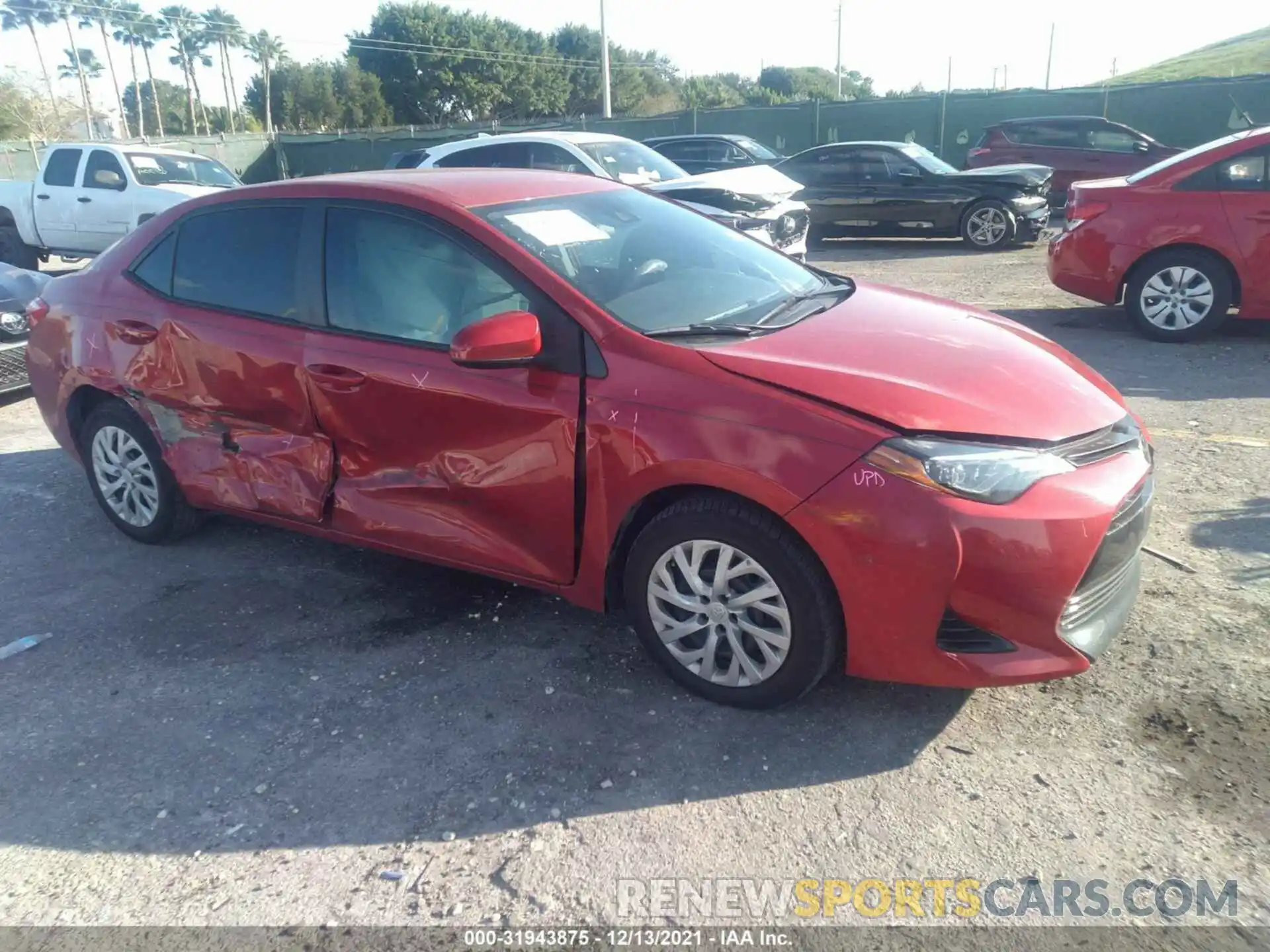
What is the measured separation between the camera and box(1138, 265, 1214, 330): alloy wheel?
796 centimetres

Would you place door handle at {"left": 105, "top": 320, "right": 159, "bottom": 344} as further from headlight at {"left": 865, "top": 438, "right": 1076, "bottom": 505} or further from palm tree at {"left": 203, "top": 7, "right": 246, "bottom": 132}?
palm tree at {"left": 203, "top": 7, "right": 246, "bottom": 132}

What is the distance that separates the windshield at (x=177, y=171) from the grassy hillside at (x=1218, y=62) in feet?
134

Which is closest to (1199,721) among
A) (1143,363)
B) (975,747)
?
(975,747)

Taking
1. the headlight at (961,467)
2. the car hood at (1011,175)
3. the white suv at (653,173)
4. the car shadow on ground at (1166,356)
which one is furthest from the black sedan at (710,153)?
the headlight at (961,467)

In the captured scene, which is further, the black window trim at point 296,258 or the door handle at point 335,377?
the black window trim at point 296,258

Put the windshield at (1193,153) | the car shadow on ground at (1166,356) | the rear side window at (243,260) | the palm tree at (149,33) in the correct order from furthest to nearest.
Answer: the palm tree at (149,33)
the windshield at (1193,153)
the car shadow on ground at (1166,356)
the rear side window at (243,260)

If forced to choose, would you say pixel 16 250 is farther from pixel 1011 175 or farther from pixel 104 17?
pixel 104 17

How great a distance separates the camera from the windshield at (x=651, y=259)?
3.67 meters

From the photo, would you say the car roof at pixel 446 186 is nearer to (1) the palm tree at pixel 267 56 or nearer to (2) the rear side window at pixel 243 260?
(2) the rear side window at pixel 243 260

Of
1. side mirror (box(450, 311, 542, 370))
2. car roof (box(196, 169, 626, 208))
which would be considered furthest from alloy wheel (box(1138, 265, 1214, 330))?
side mirror (box(450, 311, 542, 370))

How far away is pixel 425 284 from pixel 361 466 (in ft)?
2.48

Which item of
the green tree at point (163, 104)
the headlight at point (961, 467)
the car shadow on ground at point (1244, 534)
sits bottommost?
the car shadow on ground at point (1244, 534)

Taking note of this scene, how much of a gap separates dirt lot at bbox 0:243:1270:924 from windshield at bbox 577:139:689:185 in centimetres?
816

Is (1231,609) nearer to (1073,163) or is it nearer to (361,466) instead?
(361,466)
